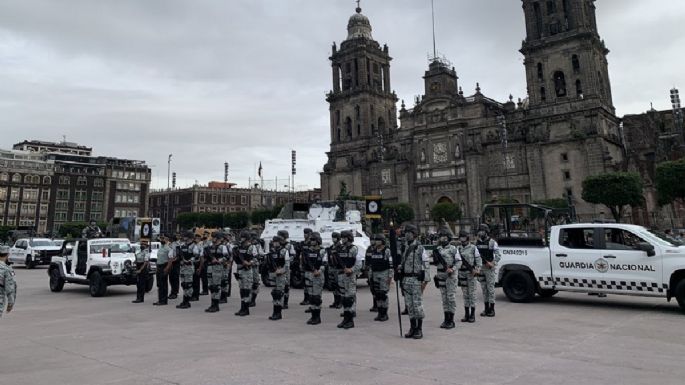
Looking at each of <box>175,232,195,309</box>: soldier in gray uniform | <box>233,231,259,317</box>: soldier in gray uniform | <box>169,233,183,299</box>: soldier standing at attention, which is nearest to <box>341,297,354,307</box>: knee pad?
<box>233,231,259,317</box>: soldier in gray uniform

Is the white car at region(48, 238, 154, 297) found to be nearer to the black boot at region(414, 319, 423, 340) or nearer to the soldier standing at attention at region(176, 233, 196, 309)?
the soldier standing at attention at region(176, 233, 196, 309)

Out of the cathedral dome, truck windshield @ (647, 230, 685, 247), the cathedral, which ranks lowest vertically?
truck windshield @ (647, 230, 685, 247)

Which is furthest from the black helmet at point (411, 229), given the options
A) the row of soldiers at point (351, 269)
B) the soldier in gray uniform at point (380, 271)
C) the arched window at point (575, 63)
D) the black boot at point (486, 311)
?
the arched window at point (575, 63)

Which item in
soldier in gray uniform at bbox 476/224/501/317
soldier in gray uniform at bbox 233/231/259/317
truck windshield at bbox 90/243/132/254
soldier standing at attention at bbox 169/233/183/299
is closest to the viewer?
soldier in gray uniform at bbox 476/224/501/317

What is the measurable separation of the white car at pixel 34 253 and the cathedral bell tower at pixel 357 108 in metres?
45.1

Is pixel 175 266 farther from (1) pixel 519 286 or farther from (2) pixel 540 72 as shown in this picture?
(2) pixel 540 72

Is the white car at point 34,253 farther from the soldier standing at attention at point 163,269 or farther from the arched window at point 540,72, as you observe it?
the arched window at point 540,72

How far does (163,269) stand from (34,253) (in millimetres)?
19182

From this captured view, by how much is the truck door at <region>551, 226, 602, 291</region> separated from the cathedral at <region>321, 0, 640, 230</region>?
40766mm

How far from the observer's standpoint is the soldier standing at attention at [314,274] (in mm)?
10188

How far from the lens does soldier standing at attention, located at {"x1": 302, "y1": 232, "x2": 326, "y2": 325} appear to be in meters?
10.2

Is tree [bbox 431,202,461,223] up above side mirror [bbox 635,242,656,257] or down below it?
above

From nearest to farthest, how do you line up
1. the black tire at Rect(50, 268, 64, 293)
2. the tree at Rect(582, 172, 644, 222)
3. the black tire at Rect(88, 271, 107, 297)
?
the black tire at Rect(88, 271, 107, 297), the black tire at Rect(50, 268, 64, 293), the tree at Rect(582, 172, 644, 222)

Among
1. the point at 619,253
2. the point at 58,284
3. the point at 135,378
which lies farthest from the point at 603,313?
the point at 58,284
